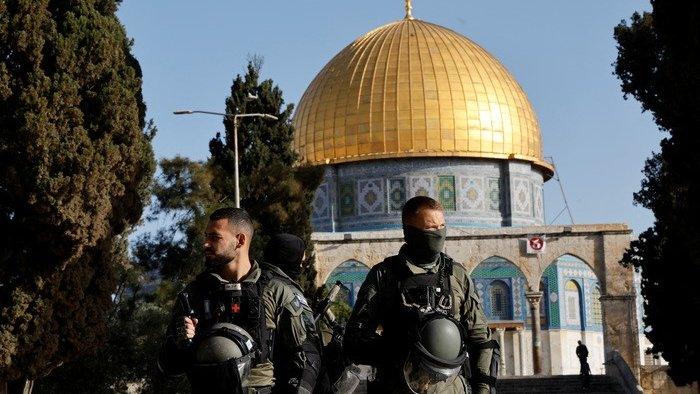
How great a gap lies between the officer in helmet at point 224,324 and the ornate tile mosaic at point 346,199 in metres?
31.8

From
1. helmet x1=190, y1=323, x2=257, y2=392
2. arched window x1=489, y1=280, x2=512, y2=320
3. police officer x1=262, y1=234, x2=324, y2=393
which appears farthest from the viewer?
arched window x1=489, y1=280, x2=512, y2=320

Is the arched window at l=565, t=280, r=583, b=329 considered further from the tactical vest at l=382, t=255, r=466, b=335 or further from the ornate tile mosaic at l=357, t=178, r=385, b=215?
the tactical vest at l=382, t=255, r=466, b=335

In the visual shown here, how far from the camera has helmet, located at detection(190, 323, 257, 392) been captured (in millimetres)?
4773

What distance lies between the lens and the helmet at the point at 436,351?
192 inches

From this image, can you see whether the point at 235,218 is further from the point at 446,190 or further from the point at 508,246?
the point at 446,190

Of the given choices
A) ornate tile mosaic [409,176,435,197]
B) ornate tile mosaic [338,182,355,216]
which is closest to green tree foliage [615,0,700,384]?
ornate tile mosaic [409,176,435,197]

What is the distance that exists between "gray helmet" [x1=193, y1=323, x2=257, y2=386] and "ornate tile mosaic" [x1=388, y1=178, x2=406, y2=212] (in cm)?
3193

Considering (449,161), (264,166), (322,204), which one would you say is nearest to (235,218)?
(264,166)

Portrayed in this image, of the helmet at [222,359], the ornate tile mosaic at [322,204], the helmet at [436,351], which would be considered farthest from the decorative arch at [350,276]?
the helmet at [222,359]

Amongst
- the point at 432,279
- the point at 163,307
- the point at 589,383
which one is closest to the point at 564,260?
the point at 589,383

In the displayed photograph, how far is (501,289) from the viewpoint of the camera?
3544 cm

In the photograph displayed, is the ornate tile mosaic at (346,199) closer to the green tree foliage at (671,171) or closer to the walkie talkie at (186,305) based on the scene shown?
the green tree foliage at (671,171)

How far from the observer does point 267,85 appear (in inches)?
945

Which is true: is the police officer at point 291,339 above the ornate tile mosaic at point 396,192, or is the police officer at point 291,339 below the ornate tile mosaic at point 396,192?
below
